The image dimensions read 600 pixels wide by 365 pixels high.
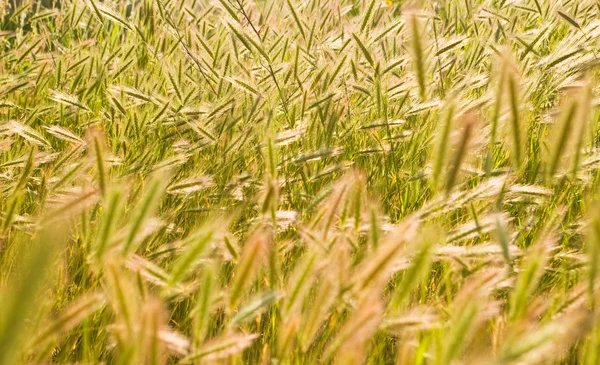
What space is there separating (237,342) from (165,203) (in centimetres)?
101

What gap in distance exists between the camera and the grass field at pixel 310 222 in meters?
0.75

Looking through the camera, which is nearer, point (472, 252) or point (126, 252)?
point (126, 252)

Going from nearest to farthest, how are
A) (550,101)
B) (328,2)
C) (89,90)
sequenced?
(89,90) < (550,101) < (328,2)

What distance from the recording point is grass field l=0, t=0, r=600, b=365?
752 millimetres

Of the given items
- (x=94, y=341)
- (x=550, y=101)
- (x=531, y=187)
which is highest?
(x=550, y=101)

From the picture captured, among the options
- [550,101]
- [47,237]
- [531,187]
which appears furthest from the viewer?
[550,101]

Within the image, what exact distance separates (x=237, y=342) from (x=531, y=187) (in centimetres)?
83

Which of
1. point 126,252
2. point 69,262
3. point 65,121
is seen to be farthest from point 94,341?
point 65,121

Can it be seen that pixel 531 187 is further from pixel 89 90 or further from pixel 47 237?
pixel 89 90

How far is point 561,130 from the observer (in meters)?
1.01

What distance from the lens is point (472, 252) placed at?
3.37 feet

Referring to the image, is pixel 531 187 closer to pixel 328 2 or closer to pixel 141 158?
pixel 141 158

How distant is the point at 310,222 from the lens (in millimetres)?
1063

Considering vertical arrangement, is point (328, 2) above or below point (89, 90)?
above
